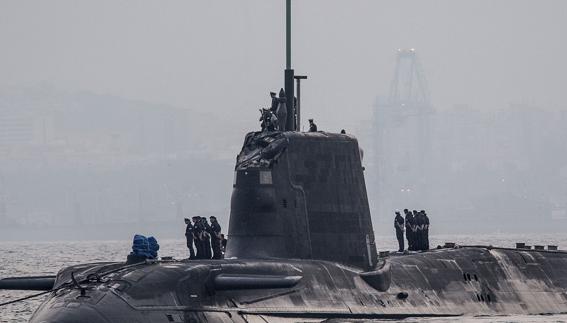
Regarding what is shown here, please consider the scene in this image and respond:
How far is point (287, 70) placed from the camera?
32031 mm

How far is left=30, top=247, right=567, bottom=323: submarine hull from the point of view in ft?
85.0

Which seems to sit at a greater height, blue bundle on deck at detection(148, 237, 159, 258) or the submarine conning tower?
the submarine conning tower

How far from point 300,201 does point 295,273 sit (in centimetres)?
214

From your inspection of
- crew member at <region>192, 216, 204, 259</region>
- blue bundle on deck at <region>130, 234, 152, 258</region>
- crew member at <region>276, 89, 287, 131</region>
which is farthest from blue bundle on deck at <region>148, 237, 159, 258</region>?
crew member at <region>192, 216, 204, 259</region>

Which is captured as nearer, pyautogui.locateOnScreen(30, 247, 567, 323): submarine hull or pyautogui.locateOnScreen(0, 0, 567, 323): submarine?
pyautogui.locateOnScreen(30, 247, 567, 323): submarine hull

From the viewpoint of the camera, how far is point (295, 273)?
29125 mm

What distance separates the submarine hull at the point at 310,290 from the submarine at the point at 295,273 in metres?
0.03

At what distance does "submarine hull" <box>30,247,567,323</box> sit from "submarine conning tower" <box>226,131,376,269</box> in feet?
1.82

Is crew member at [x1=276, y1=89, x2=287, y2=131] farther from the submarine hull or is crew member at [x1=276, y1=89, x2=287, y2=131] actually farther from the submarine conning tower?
the submarine hull

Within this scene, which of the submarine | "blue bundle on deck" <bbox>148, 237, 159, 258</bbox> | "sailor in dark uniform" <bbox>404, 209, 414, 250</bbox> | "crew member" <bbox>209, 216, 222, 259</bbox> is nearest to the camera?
the submarine

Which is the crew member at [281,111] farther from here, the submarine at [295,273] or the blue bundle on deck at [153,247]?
the blue bundle on deck at [153,247]

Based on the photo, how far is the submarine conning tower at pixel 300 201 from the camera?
3034cm

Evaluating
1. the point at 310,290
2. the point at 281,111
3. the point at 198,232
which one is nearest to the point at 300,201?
the point at 281,111

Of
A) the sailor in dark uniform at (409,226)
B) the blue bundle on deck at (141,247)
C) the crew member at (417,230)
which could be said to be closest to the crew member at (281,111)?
the blue bundle on deck at (141,247)
